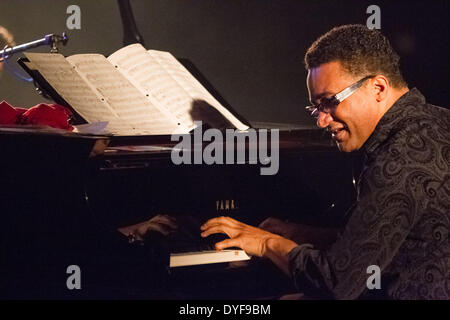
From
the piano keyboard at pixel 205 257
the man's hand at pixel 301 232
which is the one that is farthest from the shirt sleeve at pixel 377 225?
the man's hand at pixel 301 232

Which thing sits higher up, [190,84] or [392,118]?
[190,84]

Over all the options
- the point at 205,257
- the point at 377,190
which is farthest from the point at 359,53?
the point at 205,257

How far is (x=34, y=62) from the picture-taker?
2.15 m

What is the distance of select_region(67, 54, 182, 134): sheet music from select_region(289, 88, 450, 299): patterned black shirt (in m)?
0.74

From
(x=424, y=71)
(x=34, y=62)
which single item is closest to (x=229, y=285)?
(x=34, y=62)

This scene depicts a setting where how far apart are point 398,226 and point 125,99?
3.66 ft

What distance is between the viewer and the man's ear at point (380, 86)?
189cm

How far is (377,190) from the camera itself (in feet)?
5.47

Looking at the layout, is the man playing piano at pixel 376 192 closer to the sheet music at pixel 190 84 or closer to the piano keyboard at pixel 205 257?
the piano keyboard at pixel 205 257

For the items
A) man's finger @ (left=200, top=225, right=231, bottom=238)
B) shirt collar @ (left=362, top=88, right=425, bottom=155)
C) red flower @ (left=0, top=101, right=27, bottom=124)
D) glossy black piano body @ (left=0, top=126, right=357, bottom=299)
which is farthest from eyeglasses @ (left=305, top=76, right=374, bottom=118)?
red flower @ (left=0, top=101, right=27, bottom=124)

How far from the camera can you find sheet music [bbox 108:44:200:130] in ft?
7.66

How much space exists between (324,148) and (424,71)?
1.09m
